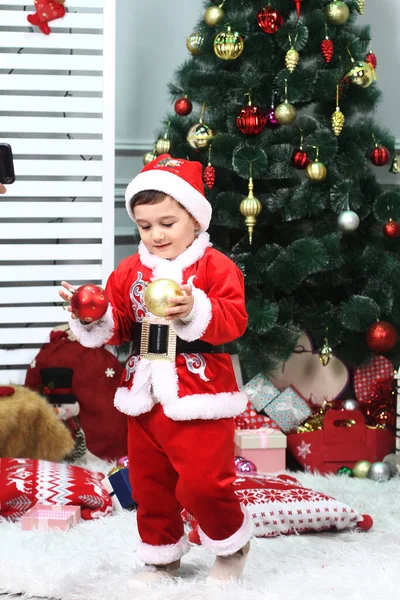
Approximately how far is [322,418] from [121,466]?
2.52 ft

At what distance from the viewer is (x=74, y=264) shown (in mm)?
3109

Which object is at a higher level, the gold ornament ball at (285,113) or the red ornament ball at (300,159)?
the gold ornament ball at (285,113)

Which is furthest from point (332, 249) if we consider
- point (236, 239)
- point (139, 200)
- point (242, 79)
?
point (139, 200)

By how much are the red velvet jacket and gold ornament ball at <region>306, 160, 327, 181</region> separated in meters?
1.09

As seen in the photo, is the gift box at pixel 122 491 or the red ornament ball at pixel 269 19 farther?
the red ornament ball at pixel 269 19

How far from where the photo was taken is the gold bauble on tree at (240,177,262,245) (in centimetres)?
265

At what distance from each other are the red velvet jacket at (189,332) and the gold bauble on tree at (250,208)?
3.30 ft

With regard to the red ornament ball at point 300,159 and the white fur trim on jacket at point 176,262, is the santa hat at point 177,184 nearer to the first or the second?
the white fur trim on jacket at point 176,262

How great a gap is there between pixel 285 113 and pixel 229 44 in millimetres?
292

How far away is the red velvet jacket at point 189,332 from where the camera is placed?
1.52 metres

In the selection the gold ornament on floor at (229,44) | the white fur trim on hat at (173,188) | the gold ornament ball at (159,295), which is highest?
the gold ornament on floor at (229,44)

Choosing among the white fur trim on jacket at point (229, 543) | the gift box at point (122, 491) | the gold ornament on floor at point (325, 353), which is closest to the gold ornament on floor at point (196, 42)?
the gold ornament on floor at point (325, 353)

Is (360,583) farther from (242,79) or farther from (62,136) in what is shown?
(62,136)

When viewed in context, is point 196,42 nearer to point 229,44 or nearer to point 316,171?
point 229,44
